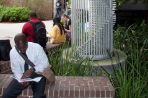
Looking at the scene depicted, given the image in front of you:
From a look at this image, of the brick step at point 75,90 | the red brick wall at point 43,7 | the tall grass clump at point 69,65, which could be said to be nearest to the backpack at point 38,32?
the tall grass clump at point 69,65

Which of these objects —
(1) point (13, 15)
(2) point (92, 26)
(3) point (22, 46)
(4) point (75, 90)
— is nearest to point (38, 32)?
(2) point (92, 26)

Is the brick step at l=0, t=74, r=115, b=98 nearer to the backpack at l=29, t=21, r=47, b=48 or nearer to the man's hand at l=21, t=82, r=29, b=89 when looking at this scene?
the man's hand at l=21, t=82, r=29, b=89

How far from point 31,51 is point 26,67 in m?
0.24

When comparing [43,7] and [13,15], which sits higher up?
[43,7]

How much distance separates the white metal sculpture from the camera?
9773 millimetres

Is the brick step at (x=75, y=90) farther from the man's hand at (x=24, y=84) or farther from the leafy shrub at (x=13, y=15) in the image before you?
the leafy shrub at (x=13, y=15)

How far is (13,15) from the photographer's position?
87.7 ft

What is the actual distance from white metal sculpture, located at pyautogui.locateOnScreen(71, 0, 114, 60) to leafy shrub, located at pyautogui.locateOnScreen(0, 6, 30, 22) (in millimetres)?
17308

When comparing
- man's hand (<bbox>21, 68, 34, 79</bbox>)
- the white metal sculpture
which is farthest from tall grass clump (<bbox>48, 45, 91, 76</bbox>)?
man's hand (<bbox>21, 68, 34, 79</bbox>)

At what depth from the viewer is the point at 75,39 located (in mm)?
9914

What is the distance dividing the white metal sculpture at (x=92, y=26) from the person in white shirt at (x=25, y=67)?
12.1 feet

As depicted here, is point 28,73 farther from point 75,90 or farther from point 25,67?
point 75,90

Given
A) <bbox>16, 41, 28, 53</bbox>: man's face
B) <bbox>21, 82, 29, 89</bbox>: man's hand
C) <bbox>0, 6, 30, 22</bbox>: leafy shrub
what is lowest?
<bbox>0, 6, 30, 22</bbox>: leafy shrub

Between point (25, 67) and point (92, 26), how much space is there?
390 cm
